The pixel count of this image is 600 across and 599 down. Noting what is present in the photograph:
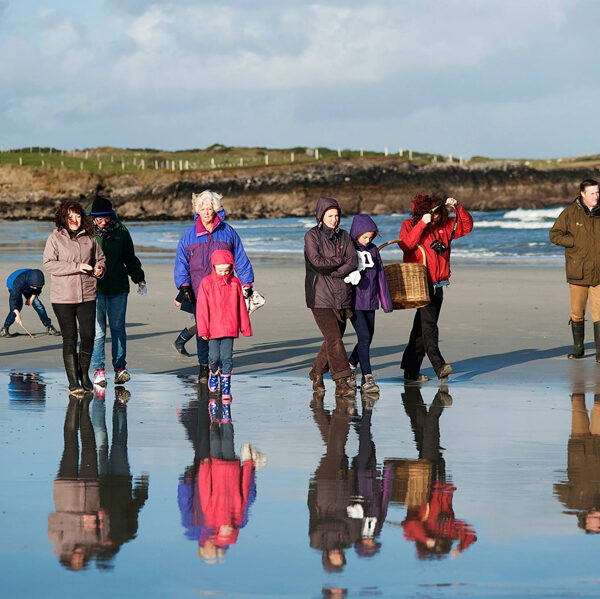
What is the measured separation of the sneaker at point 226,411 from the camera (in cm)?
792

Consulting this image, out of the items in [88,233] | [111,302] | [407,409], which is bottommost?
[407,409]

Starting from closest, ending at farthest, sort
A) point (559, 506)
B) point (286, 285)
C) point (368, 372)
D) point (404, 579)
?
point (404, 579)
point (559, 506)
point (368, 372)
point (286, 285)

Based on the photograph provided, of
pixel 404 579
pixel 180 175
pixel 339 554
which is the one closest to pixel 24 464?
pixel 339 554

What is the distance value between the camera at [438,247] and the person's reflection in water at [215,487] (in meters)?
3.05

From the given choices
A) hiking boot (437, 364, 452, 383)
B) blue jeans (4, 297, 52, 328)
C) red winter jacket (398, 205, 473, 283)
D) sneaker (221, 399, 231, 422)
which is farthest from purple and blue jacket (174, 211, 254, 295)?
blue jeans (4, 297, 52, 328)

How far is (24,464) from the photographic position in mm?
6191

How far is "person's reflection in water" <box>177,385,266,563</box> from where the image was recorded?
4.73 m

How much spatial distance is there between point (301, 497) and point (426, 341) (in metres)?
4.58

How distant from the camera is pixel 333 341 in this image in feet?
30.3

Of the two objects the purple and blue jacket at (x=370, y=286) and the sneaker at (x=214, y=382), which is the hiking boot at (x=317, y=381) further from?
the sneaker at (x=214, y=382)

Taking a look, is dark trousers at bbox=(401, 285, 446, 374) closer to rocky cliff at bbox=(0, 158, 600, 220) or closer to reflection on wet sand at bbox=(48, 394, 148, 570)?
reflection on wet sand at bbox=(48, 394, 148, 570)

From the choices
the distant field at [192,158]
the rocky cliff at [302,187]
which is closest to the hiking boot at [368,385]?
the rocky cliff at [302,187]

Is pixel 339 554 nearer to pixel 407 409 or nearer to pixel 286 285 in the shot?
pixel 407 409

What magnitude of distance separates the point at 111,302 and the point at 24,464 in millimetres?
3776
